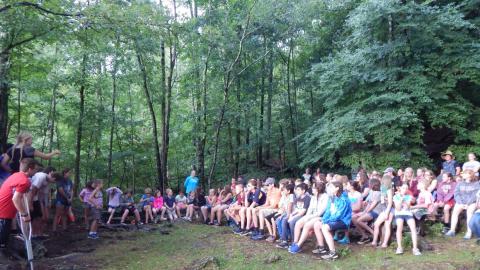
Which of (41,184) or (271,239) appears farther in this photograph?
(271,239)

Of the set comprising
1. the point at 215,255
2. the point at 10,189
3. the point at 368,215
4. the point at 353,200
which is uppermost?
the point at 10,189

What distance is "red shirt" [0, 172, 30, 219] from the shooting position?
182 inches

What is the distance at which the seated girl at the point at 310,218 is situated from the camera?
20.5ft

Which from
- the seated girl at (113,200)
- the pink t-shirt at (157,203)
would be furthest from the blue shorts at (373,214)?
the seated girl at (113,200)

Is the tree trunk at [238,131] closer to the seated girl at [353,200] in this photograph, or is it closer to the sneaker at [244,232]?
the sneaker at [244,232]

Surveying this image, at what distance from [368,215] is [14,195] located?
18.6 feet

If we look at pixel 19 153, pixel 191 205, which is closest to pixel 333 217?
pixel 191 205

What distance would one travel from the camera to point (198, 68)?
15875 millimetres

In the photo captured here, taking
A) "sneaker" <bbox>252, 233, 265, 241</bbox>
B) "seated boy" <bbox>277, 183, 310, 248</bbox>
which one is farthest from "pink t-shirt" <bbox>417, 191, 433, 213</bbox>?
"sneaker" <bbox>252, 233, 265, 241</bbox>

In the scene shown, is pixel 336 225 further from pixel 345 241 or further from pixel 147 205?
pixel 147 205

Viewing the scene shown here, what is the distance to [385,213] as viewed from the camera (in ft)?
20.3

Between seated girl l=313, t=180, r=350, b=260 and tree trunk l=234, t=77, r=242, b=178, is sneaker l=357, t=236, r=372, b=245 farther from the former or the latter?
tree trunk l=234, t=77, r=242, b=178

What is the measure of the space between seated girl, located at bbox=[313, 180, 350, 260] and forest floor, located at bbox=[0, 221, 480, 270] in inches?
13.0

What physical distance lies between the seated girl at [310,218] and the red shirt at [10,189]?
424cm
